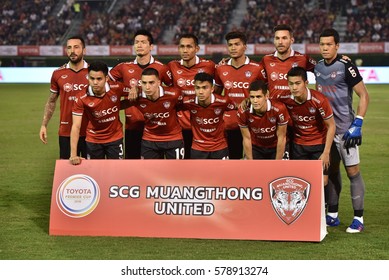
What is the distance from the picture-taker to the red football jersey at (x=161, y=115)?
8.93 meters

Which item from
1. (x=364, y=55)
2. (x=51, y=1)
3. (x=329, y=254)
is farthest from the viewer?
(x=51, y=1)

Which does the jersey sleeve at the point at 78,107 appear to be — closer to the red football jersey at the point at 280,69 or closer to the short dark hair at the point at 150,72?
the short dark hair at the point at 150,72

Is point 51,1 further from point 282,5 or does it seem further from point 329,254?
point 329,254

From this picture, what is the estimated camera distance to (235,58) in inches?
364

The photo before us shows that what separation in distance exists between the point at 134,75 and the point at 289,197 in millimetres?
2522

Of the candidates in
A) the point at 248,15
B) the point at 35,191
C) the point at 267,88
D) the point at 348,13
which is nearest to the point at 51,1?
the point at 248,15

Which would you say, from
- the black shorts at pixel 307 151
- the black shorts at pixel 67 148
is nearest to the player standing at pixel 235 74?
the black shorts at pixel 307 151

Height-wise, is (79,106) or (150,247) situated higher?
(79,106)

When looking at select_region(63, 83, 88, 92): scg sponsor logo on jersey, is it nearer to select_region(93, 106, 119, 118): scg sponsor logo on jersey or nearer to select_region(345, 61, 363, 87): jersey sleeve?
select_region(93, 106, 119, 118): scg sponsor logo on jersey

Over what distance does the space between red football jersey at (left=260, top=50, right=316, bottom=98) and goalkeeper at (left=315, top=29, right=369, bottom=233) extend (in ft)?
1.26

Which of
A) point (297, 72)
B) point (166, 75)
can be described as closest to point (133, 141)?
point (166, 75)

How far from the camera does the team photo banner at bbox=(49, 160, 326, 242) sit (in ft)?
26.3

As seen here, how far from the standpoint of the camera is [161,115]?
8984mm

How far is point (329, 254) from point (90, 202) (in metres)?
2.56
